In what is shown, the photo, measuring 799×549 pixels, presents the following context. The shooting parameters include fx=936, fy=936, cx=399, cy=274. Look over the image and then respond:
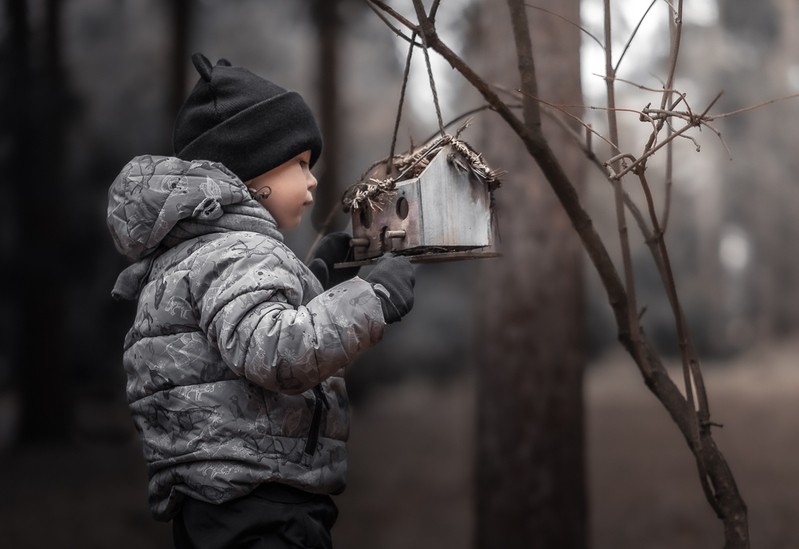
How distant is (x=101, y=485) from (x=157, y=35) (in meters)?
4.24

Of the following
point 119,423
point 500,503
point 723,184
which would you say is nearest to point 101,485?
point 119,423

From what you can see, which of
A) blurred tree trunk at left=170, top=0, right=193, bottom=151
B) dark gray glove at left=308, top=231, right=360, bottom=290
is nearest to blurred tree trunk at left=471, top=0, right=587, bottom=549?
dark gray glove at left=308, top=231, right=360, bottom=290

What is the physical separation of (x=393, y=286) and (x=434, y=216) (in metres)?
0.31

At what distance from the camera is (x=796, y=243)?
19.3 meters

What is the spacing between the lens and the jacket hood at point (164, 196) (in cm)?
191

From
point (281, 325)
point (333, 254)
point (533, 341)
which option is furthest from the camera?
point (533, 341)

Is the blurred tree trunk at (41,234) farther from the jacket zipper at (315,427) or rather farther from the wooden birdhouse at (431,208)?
the jacket zipper at (315,427)

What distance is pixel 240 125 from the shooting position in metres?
2.02

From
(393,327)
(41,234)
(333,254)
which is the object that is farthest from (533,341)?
(393,327)

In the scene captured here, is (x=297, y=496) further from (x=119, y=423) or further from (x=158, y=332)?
(x=119, y=423)

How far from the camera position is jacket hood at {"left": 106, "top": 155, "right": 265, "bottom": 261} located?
6.25ft

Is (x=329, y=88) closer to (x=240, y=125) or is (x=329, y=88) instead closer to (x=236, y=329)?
(x=240, y=125)

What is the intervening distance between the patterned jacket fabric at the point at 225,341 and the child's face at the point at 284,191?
90mm

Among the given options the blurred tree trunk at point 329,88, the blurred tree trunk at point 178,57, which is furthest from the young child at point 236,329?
the blurred tree trunk at point 329,88
